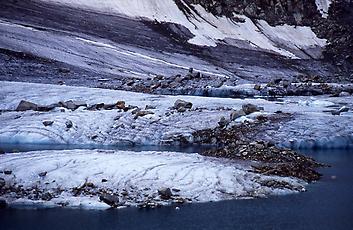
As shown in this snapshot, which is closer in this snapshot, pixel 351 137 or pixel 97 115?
pixel 351 137

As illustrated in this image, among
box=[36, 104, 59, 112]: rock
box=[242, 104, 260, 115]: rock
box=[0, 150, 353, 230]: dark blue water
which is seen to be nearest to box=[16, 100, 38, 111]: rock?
box=[36, 104, 59, 112]: rock

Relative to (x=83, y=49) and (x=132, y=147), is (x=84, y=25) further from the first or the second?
(x=132, y=147)

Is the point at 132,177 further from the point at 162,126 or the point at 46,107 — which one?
the point at 46,107

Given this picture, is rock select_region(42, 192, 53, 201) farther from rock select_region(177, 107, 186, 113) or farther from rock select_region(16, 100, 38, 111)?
rock select_region(16, 100, 38, 111)

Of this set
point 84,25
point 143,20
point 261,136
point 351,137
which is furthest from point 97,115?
point 143,20

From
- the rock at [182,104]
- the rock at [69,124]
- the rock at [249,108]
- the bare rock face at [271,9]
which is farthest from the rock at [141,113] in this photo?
the bare rock face at [271,9]
